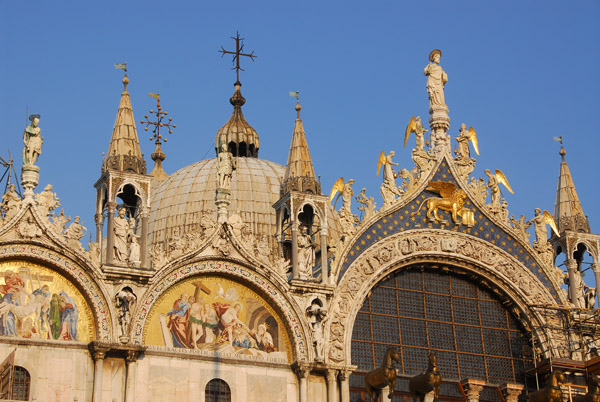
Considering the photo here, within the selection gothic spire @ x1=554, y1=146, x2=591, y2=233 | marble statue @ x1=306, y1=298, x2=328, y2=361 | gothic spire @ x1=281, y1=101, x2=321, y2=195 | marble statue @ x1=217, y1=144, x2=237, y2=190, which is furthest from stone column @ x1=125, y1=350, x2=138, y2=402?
gothic spire @ x1=554, y1=146, x2=591, y2=233

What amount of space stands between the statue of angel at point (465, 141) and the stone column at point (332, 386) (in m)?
7.70

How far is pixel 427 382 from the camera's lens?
106 ft

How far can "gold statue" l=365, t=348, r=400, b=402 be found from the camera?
32.2m

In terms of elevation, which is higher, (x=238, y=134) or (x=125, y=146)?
(x=238, y=134)

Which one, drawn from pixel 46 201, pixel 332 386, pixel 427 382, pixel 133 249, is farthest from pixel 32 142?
pixel 427 382

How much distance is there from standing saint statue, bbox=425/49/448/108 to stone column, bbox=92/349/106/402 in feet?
40.7

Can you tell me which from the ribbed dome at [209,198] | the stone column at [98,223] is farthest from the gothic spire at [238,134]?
the stone column at [98,223]

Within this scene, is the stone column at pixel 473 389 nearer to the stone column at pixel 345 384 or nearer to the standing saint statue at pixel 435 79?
the stone column at pixel 345 384

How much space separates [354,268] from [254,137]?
510 inches

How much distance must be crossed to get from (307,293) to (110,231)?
509cm

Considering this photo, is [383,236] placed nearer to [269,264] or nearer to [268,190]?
[269,264]

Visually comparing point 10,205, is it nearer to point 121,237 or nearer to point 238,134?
point 121,237

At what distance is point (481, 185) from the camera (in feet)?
123

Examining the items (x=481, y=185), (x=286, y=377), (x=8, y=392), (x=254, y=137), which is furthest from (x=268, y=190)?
(x=8, y=392)
